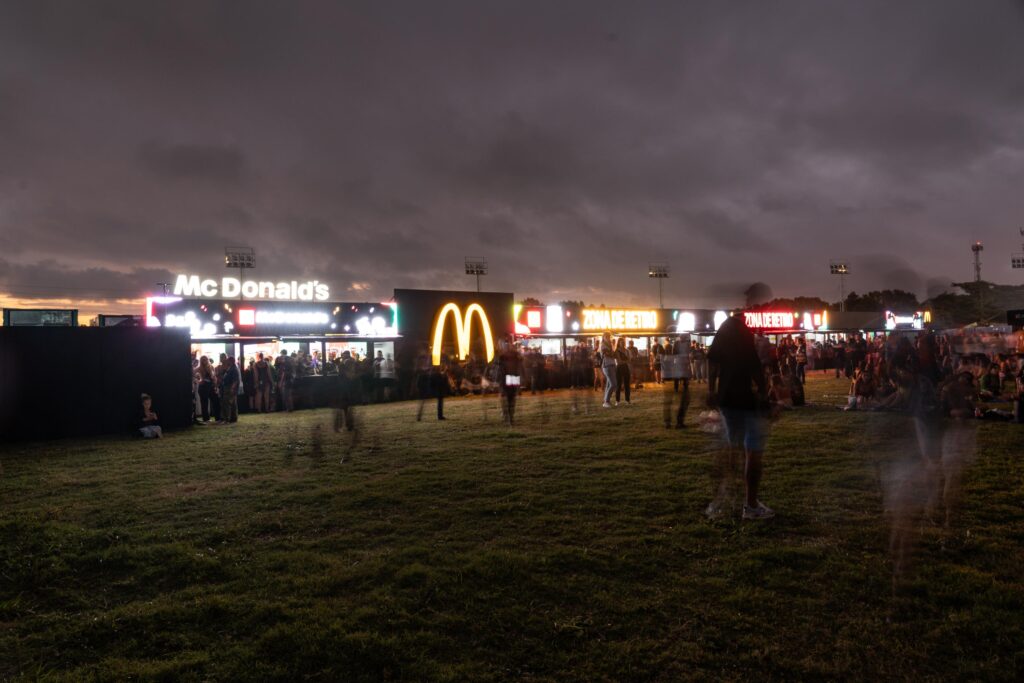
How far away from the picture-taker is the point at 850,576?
447 centimetres

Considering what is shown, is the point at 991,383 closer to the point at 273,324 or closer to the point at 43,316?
the point at 273,324

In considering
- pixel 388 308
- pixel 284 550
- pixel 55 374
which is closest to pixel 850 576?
pixel 284 550

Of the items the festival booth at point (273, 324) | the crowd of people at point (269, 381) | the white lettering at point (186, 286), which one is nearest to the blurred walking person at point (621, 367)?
the crowd of people at point (269, 381)

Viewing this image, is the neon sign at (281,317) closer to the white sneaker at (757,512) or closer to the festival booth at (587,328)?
the festival booth at (587,328)

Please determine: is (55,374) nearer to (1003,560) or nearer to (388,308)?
(388,308)

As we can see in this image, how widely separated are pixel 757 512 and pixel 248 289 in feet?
92.0

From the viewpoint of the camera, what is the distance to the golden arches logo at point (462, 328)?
1061 inches

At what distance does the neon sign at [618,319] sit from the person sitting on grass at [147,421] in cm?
2211

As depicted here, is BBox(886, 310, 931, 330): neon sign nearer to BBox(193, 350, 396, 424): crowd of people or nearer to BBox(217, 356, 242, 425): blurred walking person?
BBox(193, 350, 396, 424): crowd of people

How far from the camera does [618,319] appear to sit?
34.5 m

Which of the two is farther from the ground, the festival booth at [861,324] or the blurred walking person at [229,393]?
the festival booth at [861,324]

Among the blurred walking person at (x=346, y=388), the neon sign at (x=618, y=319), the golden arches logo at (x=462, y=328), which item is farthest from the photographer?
the neon sign at (x=618, y=319)

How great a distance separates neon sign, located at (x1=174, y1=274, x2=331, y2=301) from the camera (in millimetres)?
27203

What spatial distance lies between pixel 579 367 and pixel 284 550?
18940 mm
